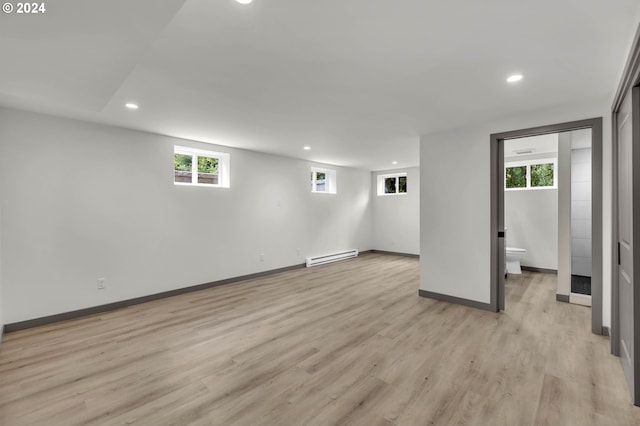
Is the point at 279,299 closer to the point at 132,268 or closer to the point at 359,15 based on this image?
the point at 132,268

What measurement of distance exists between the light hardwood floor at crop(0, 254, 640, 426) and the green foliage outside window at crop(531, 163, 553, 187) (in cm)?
305

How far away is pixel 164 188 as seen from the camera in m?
4.25

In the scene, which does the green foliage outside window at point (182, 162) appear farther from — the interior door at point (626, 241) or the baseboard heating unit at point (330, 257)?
the interior door at point (626, 241)

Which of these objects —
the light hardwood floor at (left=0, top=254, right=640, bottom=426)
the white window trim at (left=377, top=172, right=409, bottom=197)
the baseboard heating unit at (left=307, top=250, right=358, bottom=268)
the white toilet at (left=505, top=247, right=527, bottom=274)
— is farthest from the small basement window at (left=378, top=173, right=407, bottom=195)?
the light hardwood floor at (left=0, top=254, right=640, bottom=426)

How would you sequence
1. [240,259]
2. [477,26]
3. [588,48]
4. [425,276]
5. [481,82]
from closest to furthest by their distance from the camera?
A: [477,26], [588,48], [481,82], [425,276], [240,259]

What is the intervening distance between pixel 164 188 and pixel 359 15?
3.74m

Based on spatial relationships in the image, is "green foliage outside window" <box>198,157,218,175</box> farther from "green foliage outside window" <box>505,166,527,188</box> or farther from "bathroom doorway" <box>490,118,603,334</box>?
"green foliage outside window" <box>505,166,527,188</box>

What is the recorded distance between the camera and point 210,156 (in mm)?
4965

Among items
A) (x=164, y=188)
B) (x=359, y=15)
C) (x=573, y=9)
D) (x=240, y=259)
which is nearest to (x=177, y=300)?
(x=240, y=259)

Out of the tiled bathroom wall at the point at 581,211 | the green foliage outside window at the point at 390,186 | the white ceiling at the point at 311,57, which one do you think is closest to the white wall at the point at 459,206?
the white ceiling at the point at 311,57

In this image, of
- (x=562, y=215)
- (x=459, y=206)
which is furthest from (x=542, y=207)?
(x=459, y=206)

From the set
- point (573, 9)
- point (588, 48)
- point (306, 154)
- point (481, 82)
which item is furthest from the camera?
point (306, 154)

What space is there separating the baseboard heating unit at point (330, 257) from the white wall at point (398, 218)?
1073 mm

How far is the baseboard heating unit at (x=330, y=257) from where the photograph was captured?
648 centimetres
